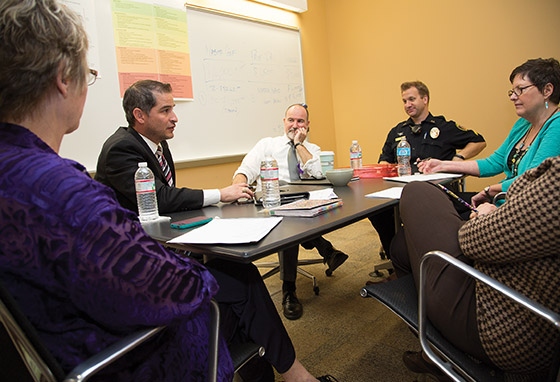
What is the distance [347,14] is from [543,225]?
4.23m

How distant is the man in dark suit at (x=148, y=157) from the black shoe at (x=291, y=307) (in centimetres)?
82

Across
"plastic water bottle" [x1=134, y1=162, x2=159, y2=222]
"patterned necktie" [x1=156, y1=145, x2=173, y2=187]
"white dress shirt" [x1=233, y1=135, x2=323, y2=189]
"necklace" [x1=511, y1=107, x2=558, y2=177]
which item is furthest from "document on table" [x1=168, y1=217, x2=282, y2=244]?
"necklace" [x1=511, y1=107, x2=558, y2=177]

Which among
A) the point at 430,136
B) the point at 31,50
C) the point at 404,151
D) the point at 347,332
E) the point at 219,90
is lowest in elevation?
the point at 347,332

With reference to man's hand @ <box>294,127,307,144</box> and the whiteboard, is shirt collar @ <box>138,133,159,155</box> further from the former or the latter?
man's hand @ <box>294,127,307,144</box>

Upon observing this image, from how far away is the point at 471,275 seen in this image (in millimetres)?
813

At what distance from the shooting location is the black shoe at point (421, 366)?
1.38m

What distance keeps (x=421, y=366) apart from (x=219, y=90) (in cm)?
276

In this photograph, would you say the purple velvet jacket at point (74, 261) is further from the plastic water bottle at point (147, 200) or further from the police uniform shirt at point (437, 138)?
the police uniform shirt at point (437, 138)

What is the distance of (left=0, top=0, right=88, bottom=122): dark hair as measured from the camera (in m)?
0.65

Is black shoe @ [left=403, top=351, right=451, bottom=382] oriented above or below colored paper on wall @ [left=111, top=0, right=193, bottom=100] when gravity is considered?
below

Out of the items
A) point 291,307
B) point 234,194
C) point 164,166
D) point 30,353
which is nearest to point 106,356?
point 30,353

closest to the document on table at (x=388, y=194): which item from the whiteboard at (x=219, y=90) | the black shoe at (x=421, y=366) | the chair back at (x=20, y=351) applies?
the black shoe at (x=421, y=366)

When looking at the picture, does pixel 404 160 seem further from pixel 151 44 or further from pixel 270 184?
pixel 151 44

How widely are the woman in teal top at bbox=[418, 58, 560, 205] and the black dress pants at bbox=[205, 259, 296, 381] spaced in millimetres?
1160
